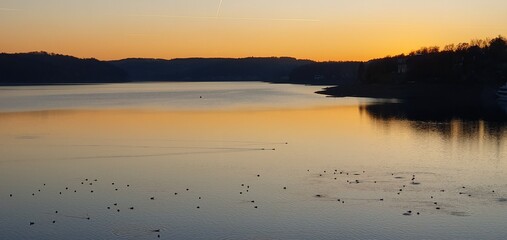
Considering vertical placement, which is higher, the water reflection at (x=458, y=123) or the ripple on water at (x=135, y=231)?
the ripple on water at (x=135, y=231)

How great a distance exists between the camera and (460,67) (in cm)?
9931

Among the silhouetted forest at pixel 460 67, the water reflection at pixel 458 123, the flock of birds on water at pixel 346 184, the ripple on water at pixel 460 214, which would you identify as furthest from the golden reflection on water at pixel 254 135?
the silhouetted forest at pixel 460 67

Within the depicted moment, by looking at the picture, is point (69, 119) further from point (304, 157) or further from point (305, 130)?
point (304, 157)

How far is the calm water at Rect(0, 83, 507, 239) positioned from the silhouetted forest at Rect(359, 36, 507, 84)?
60.6 m

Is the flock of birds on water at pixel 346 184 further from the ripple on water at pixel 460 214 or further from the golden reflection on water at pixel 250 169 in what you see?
the ripple on water at pixel 460 214

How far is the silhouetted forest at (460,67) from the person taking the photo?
3745 inches

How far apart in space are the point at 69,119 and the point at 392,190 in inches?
1384

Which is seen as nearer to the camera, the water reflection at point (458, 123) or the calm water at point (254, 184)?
the calm water at point (254, 184)

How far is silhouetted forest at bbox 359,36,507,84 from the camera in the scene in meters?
95.1

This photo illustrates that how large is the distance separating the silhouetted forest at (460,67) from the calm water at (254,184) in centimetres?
6062

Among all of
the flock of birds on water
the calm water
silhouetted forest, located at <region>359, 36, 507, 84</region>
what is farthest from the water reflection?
silhouetted forest, located at <region>359, 36, 507, 84</region>

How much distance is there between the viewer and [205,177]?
22.5 metres

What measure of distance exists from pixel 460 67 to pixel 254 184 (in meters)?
85.4

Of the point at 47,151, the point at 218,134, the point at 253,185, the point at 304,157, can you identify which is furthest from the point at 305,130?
the point at 253,185
